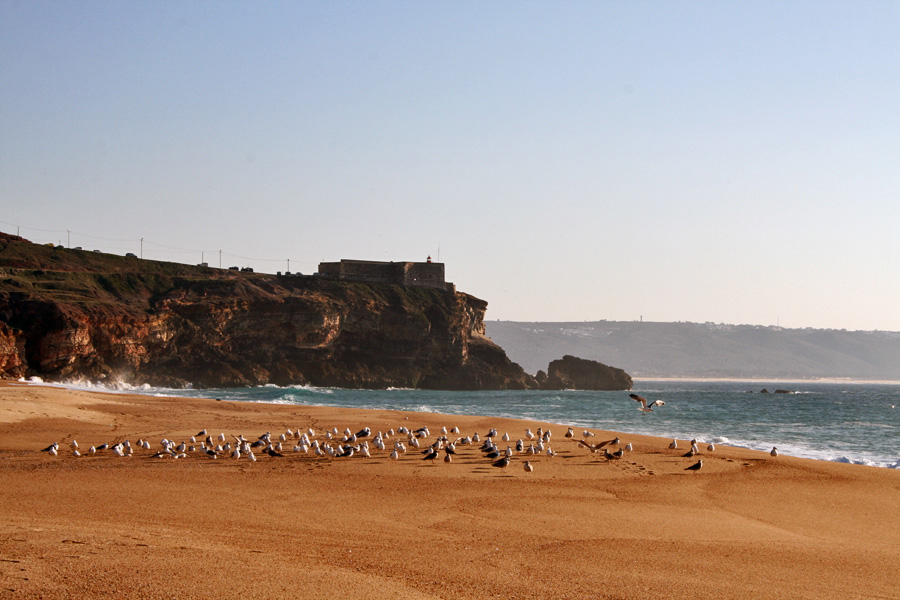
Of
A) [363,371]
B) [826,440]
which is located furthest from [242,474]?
[363,371]

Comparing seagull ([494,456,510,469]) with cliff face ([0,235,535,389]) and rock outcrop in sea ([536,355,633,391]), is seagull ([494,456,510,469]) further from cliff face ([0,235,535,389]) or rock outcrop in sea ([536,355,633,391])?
rock outcrop in sea ([536,355,633,391])

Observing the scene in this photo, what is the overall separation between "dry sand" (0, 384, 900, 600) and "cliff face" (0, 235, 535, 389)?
152ft

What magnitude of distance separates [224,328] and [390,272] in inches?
1103

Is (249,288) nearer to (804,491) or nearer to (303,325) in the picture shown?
(303,325)

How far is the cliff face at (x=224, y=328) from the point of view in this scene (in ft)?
208

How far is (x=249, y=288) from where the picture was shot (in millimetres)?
85000

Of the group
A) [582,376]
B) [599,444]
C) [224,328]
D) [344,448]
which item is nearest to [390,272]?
[224,328]

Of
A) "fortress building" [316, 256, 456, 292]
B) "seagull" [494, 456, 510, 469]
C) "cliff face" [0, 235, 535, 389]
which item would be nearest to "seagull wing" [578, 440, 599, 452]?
"seagull" [494, 456, 510, 469]

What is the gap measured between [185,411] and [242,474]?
18629 mm

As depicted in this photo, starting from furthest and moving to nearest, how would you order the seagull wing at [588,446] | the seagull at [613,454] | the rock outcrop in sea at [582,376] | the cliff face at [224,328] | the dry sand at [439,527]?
the rock outcrop in sea at [582,376]
the cliff face at [224,328]
the seagull wing at [588,446]
the seagull at [613,454]
the dry sand at [439,527]

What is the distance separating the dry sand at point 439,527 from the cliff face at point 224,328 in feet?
152

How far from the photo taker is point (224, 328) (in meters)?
80.4

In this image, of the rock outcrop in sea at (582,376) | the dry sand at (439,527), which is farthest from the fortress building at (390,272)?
the dry sand at (439,527)

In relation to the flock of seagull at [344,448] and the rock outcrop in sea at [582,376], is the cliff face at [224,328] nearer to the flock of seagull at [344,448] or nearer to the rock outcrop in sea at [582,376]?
the rock outcrop in sea at [582,376]
